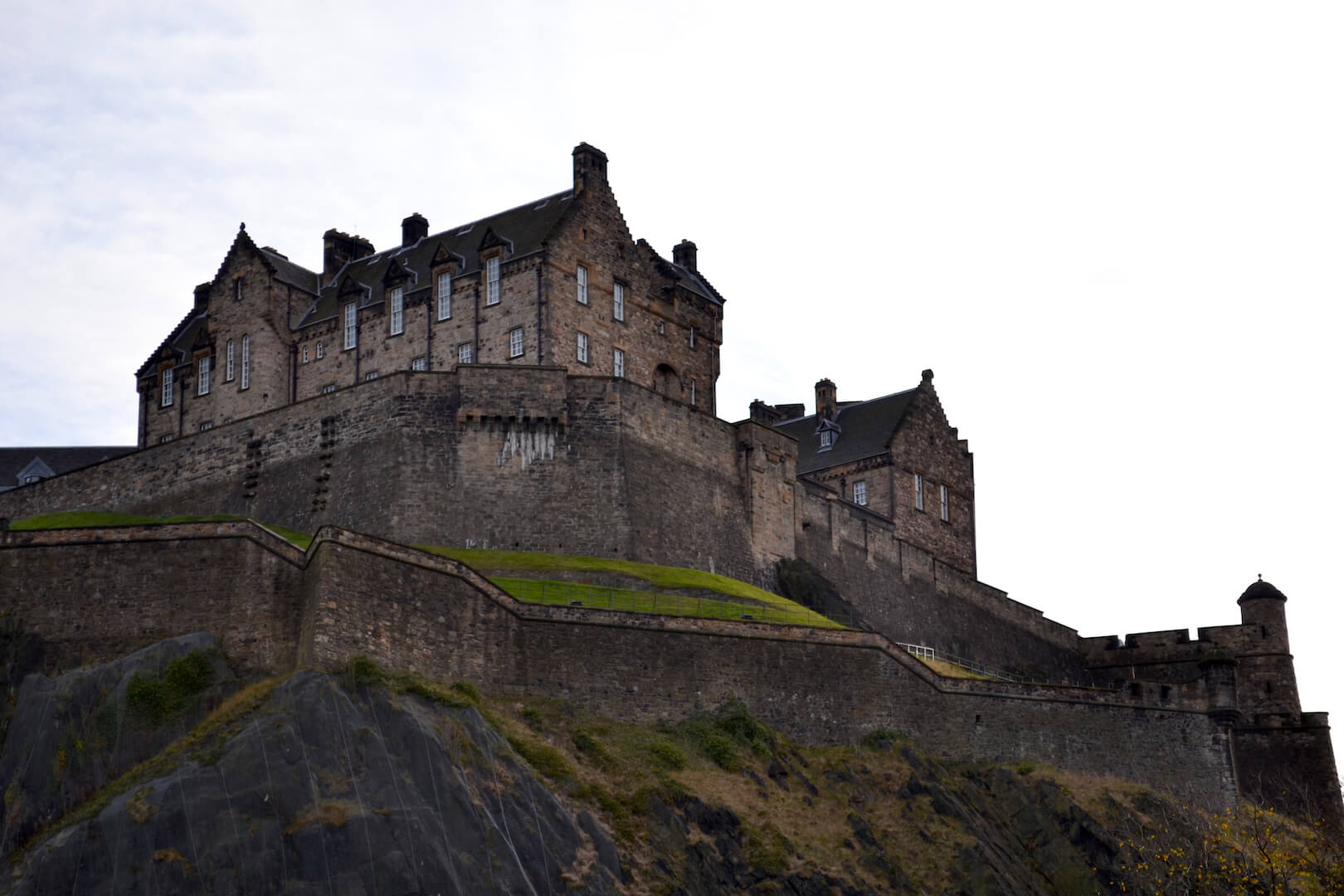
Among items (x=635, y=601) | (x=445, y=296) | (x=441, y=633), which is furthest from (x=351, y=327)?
(x=441, y=633)

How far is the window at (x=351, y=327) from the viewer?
241 feet

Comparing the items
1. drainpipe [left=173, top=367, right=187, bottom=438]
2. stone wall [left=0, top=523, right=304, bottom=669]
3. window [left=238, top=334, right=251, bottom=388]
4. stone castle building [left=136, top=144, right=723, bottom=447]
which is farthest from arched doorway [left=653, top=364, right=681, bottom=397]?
stone wall [left=0, top=523, right=304, bottom=669]

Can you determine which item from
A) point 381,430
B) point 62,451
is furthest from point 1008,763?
point 62,451

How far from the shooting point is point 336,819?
42.2 metres

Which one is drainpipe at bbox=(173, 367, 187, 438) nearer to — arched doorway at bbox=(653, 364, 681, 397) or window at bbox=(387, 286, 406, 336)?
window at bbox=(387, 286, 406, 336)

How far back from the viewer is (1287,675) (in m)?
73.6

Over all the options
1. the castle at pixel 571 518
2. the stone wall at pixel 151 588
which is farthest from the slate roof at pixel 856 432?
the stone wall at pixel 151 588

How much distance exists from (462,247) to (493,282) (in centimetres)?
372

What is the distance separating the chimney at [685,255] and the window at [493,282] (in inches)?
506

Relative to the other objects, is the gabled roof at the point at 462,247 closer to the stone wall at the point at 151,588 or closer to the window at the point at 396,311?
the window at the point at 396,311

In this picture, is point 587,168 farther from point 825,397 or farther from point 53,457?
point 53,457

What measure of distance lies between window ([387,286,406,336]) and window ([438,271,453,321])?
1.80 m

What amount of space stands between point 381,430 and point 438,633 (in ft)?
50.0

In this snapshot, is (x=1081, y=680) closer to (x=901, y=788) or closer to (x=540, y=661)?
(x=901, y=788)
